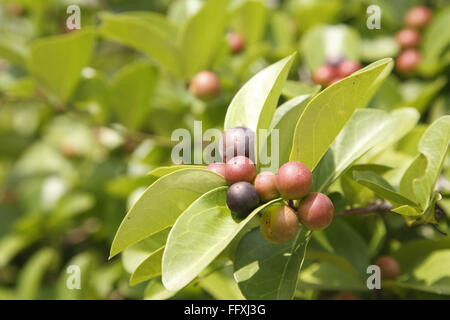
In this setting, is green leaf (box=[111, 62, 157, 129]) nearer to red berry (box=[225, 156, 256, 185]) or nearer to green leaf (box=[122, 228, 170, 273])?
green leaf (box=[122, 228, 170, 273])

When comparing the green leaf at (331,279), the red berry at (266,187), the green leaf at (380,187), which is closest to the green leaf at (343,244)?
the green leaf at (331,279)

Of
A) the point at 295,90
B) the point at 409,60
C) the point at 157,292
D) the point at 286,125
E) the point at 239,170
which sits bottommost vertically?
the point at 157,292

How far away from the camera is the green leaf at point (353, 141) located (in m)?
1.03

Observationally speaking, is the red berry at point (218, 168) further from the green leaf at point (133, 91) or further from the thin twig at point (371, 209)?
the green leaf at point (133, 91)

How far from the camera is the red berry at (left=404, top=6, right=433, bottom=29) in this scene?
1.87m

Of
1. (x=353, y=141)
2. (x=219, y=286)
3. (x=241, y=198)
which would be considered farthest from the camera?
(x=219, y=286)

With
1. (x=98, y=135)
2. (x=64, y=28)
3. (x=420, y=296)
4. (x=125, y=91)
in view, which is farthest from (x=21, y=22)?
(x=420, y=296)

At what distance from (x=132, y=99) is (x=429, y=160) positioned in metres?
1.17

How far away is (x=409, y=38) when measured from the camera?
1841 millimetres

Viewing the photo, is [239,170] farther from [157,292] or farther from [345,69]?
[345,69]

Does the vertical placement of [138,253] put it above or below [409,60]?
below

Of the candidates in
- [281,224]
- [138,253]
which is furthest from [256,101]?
[138,253]

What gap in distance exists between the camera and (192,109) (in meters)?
1.85
